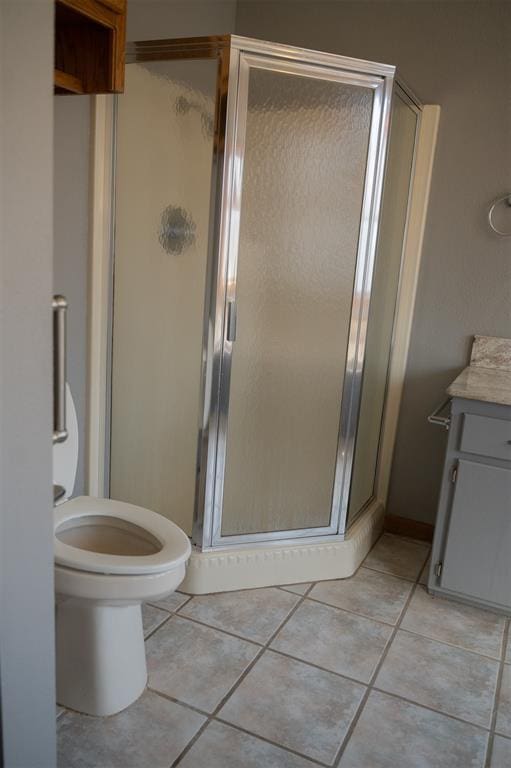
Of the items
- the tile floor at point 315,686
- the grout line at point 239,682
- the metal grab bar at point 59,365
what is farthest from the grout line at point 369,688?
the metal grab bar at point 59,365

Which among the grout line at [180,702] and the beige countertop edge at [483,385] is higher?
the beige countertop edge at [483,385]

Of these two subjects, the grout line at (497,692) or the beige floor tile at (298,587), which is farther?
the beige floor tile at (298,587)

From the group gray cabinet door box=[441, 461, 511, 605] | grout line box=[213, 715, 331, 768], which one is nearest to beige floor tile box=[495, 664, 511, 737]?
gray cabinet door box=[441, 461, 511, 605]

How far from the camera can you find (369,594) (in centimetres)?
250

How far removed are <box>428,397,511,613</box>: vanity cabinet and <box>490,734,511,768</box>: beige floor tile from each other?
65 cm

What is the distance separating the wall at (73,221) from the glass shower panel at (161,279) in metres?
0.12

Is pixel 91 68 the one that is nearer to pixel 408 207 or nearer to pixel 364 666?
pixel 408 207

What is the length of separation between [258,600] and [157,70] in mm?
1872

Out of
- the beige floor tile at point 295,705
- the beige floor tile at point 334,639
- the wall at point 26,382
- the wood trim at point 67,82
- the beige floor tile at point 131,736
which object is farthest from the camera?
the beige floor tile at point 334,639

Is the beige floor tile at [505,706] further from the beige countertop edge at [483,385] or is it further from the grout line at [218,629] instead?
the beige countertop edge at [483,385]

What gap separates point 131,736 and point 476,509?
1368 millimetres

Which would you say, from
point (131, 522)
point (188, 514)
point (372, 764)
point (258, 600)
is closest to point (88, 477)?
point (188, 514)

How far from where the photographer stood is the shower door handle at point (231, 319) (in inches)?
87.7

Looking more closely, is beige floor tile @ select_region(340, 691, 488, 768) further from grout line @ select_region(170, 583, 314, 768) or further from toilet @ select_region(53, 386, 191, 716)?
toilet @ select_region(53, 386, 191, 716)
